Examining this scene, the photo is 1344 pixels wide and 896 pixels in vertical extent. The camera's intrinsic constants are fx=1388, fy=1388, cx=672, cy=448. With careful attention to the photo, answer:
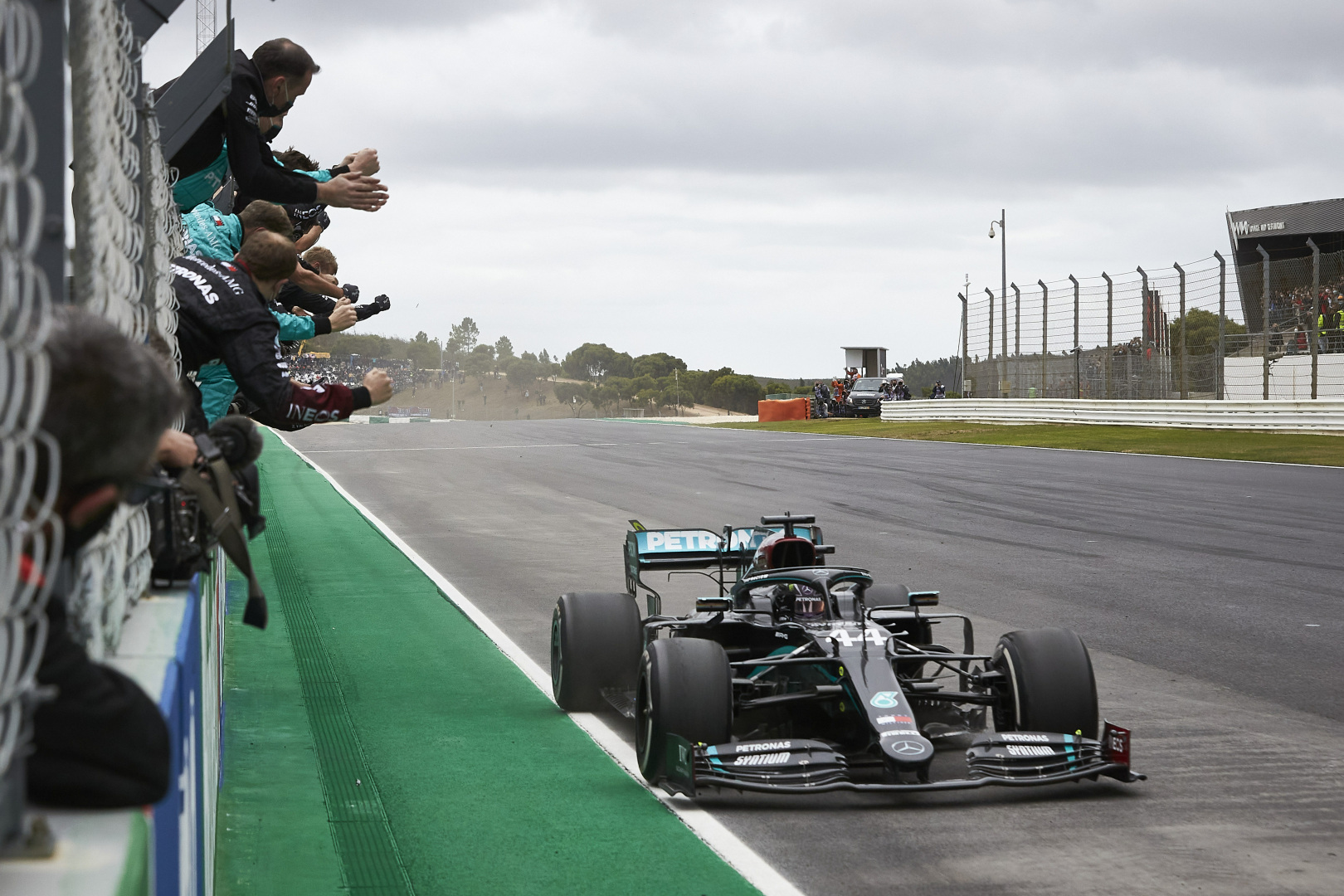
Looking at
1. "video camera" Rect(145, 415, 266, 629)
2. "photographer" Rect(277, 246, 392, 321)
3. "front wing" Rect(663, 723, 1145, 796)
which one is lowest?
"front wing" Rect(663, 723, 1145, 796)

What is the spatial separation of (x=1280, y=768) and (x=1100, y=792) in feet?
2.86

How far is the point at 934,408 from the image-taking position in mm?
40281

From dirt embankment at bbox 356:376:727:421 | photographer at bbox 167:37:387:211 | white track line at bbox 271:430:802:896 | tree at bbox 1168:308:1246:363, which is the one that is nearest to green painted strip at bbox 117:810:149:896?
white track line at bbox 271:430:802:896

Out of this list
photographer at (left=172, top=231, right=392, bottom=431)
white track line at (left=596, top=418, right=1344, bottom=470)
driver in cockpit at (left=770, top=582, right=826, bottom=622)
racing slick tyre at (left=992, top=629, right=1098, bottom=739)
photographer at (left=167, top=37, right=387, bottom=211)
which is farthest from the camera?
white track line at (left=596, top=418, right=1344, bottom=470)

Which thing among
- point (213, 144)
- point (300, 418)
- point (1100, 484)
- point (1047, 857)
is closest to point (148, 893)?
point (300, 418)

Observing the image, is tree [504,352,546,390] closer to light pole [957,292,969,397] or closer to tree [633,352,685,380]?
tree [633,352,685,380]

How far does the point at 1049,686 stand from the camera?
5.16 m

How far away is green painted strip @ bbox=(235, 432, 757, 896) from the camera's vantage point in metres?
4.21

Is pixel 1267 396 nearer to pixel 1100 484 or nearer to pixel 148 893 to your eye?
pixel 1100 484

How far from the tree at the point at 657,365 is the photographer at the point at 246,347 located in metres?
97.9

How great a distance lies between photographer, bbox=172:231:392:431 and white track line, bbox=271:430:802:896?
1779 millimetres

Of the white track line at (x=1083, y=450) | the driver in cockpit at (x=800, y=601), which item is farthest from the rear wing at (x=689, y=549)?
the white track line at (x=1083, y=450)

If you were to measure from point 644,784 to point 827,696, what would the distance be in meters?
0.77

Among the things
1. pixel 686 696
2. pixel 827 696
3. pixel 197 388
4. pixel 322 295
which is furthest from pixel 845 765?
pixel 322 295
